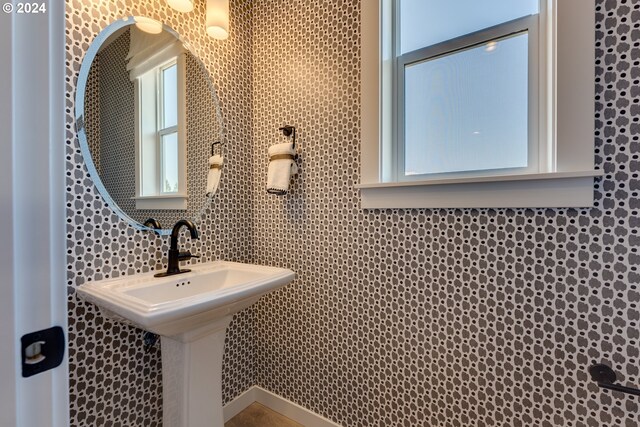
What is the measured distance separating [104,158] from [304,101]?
1006 mm

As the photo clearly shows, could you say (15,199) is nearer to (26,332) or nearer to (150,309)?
(26,332)

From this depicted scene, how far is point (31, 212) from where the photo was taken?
353 mm

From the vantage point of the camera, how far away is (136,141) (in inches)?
51.3

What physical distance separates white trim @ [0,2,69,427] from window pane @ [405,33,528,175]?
4.21 feet

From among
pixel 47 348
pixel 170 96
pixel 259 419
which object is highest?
pixel 170 96

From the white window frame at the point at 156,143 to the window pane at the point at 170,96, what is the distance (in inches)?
0.6

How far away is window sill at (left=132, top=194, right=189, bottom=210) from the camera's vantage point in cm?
130

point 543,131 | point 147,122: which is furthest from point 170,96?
point 543,131

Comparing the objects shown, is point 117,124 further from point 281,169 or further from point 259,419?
point 259,419

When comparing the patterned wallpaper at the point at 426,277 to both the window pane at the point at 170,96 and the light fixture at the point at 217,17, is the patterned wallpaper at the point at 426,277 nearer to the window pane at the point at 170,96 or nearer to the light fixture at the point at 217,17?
the light fixture at the point at 217,17

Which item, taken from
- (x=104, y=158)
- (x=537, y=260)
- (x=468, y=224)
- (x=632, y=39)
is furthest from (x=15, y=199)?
(x=632, y=39)

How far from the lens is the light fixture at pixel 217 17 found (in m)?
1.46

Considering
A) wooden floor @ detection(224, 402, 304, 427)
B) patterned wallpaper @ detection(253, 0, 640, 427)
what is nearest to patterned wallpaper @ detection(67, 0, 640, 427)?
patterned wallpaper @ detection(253, 0, 640, 427)

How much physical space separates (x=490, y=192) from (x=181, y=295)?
4.46 feet
